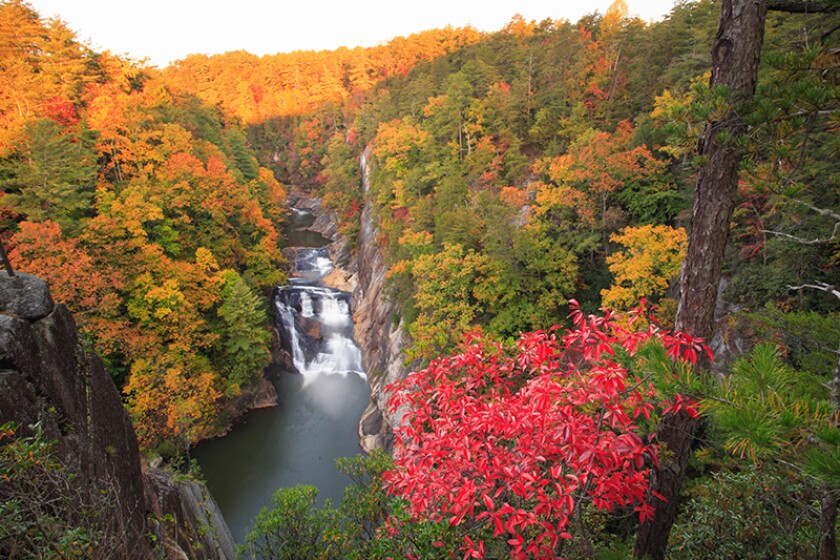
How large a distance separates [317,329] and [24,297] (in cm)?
2071

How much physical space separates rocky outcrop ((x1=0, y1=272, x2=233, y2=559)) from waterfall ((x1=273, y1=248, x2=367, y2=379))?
1725 cm

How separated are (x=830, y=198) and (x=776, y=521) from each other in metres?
8.45

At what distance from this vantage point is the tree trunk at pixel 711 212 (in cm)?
333

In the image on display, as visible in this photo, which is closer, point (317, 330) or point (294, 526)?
point (294, 526)

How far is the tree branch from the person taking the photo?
3113 mm

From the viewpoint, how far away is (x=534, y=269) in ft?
48.1

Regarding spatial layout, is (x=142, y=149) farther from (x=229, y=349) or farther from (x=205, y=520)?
(x=205, y=520)

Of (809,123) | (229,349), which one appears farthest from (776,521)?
(229,349)

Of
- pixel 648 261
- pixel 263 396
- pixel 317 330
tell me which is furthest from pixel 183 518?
pixel 317 330

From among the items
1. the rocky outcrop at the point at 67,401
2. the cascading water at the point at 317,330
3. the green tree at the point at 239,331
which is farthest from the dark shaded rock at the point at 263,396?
the rocky outcrop at the point at 67,401

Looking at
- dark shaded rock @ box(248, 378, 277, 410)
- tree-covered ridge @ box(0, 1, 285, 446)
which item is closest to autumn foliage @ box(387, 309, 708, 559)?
tree-covered ridge @ box(0, 1, 285, 446)

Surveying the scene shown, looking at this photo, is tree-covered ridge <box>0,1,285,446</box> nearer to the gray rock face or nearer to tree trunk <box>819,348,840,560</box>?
the gray rock face

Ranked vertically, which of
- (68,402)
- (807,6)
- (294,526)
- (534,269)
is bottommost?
(294,526)

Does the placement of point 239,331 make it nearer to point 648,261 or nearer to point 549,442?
point 648,261
